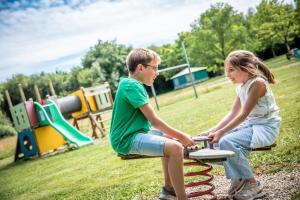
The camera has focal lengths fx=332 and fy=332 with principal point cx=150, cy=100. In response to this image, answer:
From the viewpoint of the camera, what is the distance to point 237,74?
3.69 meters

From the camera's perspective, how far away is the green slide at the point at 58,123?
13039 mm

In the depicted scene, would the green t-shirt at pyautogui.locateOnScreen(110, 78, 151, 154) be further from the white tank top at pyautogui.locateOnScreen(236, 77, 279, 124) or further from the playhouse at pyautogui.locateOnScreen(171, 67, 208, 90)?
the playhouse at pyautogui.locateOnScreen(171, 67, 208, 90)

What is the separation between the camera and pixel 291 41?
5075cm

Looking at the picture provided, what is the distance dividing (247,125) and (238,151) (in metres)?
0.44

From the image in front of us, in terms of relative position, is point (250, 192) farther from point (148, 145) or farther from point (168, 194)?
point (148, 145)

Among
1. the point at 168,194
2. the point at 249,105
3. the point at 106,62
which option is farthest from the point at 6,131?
the point at 249,105

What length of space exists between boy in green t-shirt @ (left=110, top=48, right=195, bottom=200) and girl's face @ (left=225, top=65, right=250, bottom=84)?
81 cm

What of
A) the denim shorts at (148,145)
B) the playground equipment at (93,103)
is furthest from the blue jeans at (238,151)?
the playground equipment at (93,103)

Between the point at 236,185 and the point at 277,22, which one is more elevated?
the point at 277,22

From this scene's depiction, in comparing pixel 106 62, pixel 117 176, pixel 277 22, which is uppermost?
pixel 106 62

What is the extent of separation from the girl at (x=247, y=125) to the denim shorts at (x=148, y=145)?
0.66m

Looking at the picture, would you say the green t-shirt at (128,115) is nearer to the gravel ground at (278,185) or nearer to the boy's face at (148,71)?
the boy's face at (148,71)

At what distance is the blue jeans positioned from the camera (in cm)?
330

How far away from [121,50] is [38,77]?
1660cm
